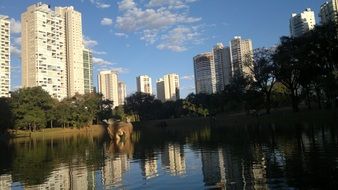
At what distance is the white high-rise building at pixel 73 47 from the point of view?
166m

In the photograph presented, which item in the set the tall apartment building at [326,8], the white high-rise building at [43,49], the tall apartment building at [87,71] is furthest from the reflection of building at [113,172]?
the tall apartment building at [87,71]

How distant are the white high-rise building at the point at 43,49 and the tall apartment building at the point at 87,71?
17.8 metres

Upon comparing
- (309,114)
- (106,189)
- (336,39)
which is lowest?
(106,189)

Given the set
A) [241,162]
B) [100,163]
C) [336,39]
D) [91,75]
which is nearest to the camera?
[241,162]

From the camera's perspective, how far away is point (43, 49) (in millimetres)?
155250

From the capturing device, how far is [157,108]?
146m

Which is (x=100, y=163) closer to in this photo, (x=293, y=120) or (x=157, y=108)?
(x=293, y=120)

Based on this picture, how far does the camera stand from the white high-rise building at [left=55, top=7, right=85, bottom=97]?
543ft

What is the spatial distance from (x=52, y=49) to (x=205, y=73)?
237 ft

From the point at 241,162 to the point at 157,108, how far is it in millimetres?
126922

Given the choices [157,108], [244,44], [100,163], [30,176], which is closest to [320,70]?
[100,163]

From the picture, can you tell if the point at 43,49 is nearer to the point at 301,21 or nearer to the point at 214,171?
the point at 301,21

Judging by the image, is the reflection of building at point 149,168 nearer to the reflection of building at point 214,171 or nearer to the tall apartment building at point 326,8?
the reflection of building at point 214,171

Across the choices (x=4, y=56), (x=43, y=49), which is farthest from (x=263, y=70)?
(x=4, y=56)
